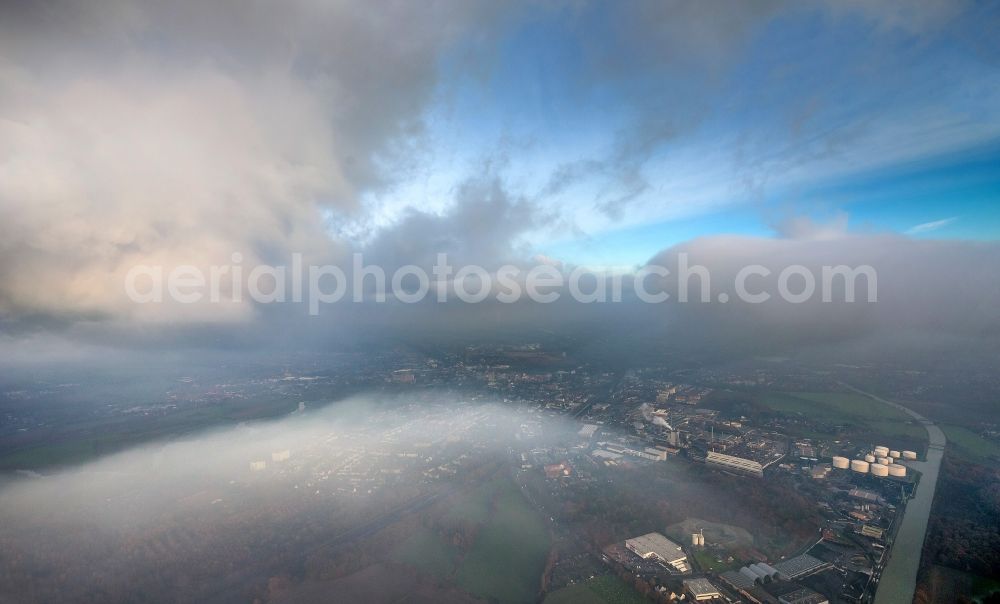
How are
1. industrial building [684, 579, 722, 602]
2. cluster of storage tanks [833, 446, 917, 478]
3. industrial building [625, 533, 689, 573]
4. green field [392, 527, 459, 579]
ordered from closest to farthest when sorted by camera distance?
1. industrial building [684, 579, 722, 602]
2. industrial building [625, 533, 689, 573]
3. green field [392, 527, 459, 579]
4. cluster of storage tanks [833, 446, 917, 478]

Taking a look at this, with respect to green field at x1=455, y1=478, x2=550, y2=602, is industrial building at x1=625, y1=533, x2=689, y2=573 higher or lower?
higher

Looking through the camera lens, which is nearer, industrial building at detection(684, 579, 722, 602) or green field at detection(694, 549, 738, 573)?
industrial building at detection(684, 579, 722, 602)

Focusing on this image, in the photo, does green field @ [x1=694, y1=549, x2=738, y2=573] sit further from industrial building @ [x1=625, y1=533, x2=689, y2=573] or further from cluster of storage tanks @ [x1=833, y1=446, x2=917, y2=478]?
cluster of storage tanks @ [x1=833, y1=446, x2=917, y2=478]

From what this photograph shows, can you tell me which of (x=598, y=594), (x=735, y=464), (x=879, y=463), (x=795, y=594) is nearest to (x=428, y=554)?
(x=598, y=594)

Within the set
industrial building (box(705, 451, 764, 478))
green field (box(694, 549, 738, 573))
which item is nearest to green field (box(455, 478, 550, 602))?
green field (box(694, 549, 738, 573))

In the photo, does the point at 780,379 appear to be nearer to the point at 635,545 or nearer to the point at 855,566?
the point at 855,566

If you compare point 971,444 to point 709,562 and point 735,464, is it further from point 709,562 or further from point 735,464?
point 709,562

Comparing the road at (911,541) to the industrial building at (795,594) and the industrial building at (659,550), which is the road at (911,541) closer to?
the industrial building at (795,594)

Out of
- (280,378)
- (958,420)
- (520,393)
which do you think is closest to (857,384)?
(958,420)
